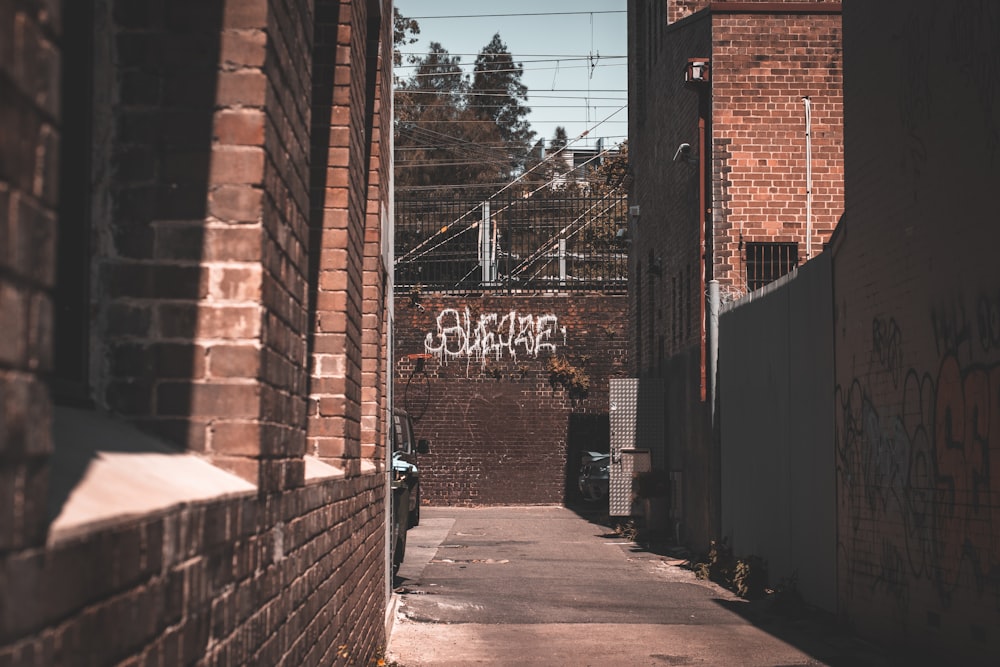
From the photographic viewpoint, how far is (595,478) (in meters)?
28.4

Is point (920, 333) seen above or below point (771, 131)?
below

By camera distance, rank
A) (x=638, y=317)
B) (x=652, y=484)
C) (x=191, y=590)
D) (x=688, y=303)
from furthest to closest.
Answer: (x=638, y=317) → (x=652, y=484) → (x=688, y=303) → (x=191, y=590)

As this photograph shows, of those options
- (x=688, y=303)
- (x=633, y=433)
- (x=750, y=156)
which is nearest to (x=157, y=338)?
(x=750, y=156)

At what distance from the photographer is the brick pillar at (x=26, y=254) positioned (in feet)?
5.21

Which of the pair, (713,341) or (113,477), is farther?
(713,341)

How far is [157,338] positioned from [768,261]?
50.2ft

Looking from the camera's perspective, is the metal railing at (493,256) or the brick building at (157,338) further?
the metal railing at (493,256)

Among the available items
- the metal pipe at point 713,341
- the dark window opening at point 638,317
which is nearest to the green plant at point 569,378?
the dark window opening at point 638,317

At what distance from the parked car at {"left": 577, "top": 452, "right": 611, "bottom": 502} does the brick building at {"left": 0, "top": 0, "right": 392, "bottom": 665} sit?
23.2 metres

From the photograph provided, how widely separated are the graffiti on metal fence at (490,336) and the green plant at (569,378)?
473 mm

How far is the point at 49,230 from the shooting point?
1.79m

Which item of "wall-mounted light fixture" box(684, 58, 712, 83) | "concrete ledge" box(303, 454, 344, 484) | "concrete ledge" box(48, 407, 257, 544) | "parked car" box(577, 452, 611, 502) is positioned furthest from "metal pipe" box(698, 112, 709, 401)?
"concrete ledge" box(48, 407, 257, 544)

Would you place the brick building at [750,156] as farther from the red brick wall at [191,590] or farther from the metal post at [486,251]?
the metal post at [486,251]

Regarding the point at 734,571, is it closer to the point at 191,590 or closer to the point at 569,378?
the point at 191,590
